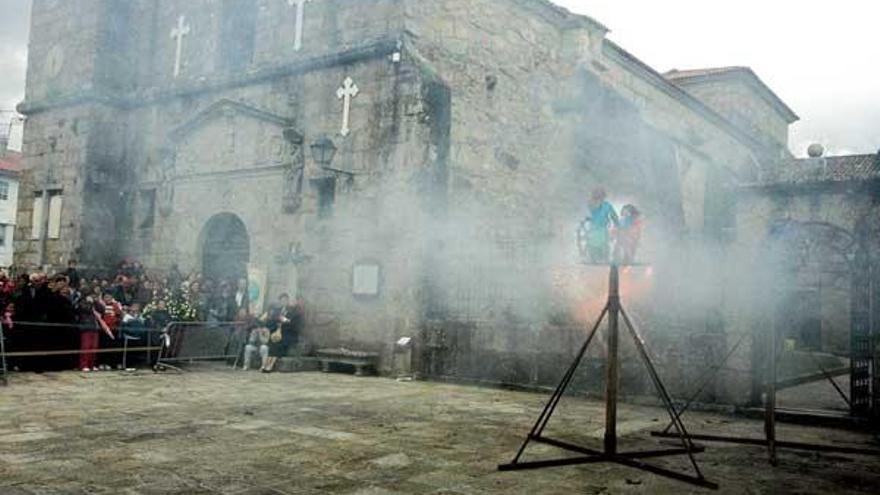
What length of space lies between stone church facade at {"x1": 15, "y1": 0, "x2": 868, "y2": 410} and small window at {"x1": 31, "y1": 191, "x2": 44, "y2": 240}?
2.0 inches

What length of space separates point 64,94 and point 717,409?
14.5 metres

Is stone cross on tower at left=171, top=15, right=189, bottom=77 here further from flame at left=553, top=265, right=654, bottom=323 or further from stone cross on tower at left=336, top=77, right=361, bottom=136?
flame at left=553, top=265, right=654, bottom=323

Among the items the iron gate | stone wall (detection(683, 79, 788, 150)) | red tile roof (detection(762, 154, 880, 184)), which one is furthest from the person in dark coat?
stone wall (detection(683, 79, 788, 150))

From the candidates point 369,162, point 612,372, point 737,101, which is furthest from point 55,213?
point 737,101

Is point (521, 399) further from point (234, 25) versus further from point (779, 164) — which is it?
point (779, 164)

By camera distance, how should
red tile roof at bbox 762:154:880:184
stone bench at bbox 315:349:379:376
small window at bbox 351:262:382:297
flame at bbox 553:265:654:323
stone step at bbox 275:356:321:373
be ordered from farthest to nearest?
red tile roof at bbox 762:154:880:184 < small window at bbox 351:262:382:297 < stone step at bbox 275:356:321:373 < stone bench at bbox 315:349:379:376 < flame at bbox 553:265:654:323

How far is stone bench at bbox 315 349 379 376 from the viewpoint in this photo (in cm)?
966

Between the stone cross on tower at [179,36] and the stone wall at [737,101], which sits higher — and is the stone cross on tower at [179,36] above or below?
below

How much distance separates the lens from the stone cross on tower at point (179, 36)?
1363cm

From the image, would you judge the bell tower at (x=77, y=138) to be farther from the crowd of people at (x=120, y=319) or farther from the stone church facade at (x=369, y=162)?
the crowd of people at (x=120, y=319)

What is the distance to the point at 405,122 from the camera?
1000 cm

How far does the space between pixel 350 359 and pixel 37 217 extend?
376 inches

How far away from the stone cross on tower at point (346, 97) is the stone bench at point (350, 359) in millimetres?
3584

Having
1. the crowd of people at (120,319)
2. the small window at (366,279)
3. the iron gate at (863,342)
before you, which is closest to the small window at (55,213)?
the crowd of people at (120,319)
